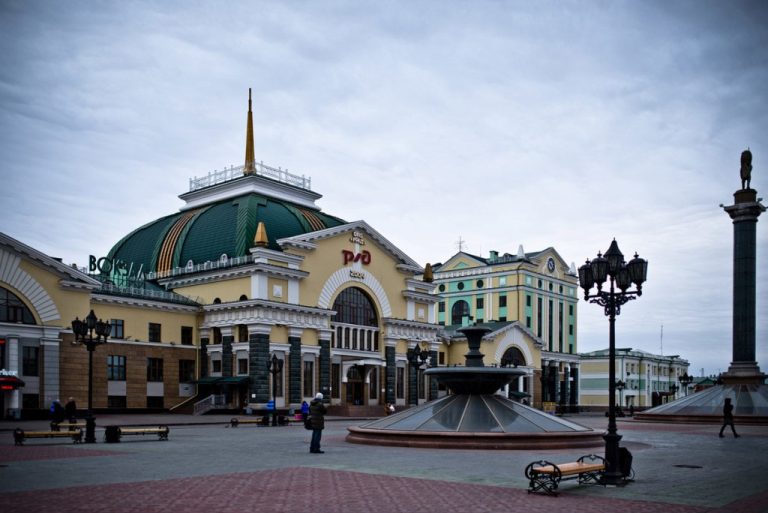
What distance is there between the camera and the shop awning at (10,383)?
43.1 metres

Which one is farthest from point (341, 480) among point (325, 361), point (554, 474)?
point (325, 361)

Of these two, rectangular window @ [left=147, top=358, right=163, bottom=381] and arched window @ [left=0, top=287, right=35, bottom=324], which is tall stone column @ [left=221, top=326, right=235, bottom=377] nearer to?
rectangular window @ [left=147, top=358, right=163, bottom=381]

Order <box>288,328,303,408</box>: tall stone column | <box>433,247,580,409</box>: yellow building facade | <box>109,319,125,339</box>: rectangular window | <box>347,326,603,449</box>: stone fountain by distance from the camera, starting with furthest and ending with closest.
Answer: <box>433,247,580,409</box>: yellow building facade
<box>288,328,303,408</box>: tall stone column
<box>109,319,125,339</box>: rectangular window
<box>347,326,603,449</box>: stone fountain

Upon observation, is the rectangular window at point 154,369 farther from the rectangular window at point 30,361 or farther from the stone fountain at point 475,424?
the stone fountain at point 475,424

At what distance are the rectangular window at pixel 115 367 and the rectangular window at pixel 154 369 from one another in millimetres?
2169

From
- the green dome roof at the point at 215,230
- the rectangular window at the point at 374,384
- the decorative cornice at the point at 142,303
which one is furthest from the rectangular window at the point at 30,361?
the rectangular window at the point at 374,384

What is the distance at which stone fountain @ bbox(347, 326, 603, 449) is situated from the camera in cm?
2303

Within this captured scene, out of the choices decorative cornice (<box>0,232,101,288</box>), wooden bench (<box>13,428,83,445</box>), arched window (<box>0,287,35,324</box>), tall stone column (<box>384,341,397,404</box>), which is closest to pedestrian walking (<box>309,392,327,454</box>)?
wooden bench (<box>13,428,83,445</box>)

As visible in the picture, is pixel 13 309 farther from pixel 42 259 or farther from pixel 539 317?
pixel 539 317

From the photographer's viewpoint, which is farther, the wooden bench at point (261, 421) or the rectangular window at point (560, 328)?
the rectangular window at point (560, 328)

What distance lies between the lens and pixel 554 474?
45.2 feet

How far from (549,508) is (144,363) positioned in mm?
45513

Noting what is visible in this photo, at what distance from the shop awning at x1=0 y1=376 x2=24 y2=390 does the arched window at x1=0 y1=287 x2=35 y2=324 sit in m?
3.34

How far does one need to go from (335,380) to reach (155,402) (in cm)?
1330
